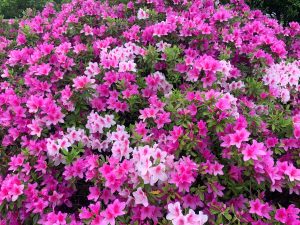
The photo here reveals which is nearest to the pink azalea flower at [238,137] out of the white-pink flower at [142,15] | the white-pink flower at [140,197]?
the white-pink flower at [140,197]

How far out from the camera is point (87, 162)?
2273 millimetres

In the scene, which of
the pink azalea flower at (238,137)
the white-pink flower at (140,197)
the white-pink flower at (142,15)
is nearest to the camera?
the white-pink flower at (140,197)

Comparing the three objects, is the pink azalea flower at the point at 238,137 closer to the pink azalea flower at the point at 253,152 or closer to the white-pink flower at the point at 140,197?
the pink azalea flower at the point at 253,152

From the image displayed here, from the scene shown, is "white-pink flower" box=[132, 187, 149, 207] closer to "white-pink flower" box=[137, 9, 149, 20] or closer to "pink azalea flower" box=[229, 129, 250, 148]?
"pink azalea flower" box=[229, 129, 250, 148]

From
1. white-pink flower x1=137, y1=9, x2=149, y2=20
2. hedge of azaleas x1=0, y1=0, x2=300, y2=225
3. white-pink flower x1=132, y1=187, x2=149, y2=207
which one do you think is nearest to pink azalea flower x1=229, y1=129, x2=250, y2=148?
hedge of azaleas x1=0, y1=0, x2=300, y2=225

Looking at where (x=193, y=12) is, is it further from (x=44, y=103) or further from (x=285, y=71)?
(x=44, y=103)

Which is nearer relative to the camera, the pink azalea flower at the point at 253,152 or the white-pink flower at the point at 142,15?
the pink azalea flower at the point at 253,152

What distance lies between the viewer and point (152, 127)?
8.27 feet

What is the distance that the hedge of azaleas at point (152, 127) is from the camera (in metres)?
2.07

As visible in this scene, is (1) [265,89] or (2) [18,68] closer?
(1) [265,89]

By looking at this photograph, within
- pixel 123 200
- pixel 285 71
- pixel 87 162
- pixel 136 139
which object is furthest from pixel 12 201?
pixel 285 71

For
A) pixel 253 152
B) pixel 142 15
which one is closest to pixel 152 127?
pixel 253 152

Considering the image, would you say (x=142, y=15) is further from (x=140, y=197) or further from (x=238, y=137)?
(x=140, y=197)

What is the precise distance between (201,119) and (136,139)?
42cm
